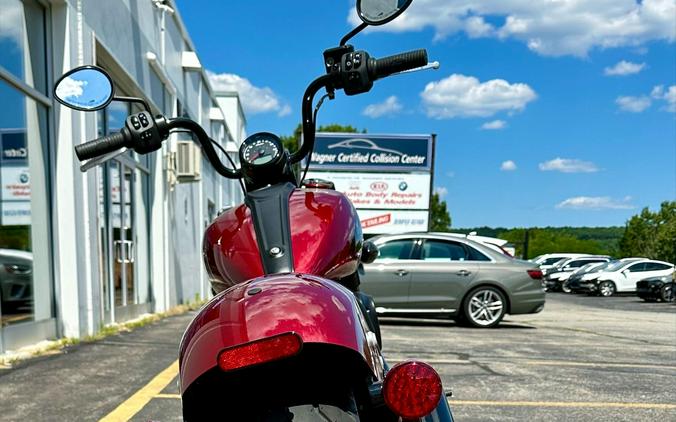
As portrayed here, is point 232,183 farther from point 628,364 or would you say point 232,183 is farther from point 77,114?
point 628,364

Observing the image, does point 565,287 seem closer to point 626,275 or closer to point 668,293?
point 626,275

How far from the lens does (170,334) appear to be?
7703 millimetres

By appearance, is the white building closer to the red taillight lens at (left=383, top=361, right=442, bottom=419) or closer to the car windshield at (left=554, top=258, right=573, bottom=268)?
the red taillight lens at (left=383, top=361, right=442, bottom=419)

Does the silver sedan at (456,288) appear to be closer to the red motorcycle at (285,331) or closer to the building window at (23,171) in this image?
the building window at (23,171)

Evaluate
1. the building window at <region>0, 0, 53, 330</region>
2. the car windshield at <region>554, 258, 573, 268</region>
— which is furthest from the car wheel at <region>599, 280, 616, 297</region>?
the building window at <region>0, 0, 53, 330</region>

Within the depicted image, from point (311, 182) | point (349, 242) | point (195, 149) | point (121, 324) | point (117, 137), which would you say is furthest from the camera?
point (195, 149)

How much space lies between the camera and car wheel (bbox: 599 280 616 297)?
25750 millimetres

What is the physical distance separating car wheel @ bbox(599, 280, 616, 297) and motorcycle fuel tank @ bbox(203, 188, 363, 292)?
26.3 meters

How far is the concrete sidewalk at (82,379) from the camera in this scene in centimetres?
378

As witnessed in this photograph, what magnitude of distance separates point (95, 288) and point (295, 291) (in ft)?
22.8

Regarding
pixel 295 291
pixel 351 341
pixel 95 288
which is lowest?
pixel 95 288

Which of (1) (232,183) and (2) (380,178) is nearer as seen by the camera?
(2) (380,178)

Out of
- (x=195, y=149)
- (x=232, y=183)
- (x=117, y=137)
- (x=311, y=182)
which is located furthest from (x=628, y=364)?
(x=232, y=183)

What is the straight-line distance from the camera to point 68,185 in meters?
7.08
